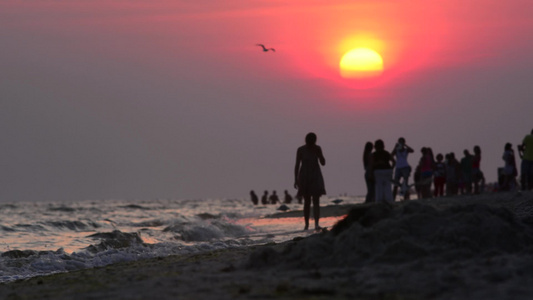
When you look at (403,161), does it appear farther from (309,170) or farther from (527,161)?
(309,170)

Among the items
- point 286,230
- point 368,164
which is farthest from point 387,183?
point 368,164

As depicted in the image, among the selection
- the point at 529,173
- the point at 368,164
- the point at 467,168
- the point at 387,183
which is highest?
the point at 467,168

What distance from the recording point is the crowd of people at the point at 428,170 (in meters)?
17.5

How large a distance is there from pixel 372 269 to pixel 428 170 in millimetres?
18877

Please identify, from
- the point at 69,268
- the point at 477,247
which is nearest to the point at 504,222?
the point at 477,247

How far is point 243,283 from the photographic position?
6.23 metres

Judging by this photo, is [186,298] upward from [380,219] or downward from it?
downward

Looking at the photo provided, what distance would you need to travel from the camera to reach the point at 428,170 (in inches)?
968

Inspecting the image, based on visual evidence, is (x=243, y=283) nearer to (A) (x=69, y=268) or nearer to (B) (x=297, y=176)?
(A) (x=69, y=268)

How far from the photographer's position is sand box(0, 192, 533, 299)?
550 cm

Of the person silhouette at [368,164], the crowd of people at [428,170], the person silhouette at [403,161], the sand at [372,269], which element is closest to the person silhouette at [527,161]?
the crowd of people at [428,170]

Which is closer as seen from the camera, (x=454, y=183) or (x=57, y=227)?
(x=57, y=227)

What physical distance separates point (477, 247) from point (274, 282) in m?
1.99

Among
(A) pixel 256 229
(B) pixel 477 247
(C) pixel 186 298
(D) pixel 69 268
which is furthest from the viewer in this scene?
(A) pixel 256 229
